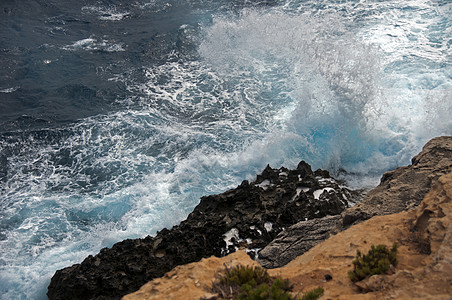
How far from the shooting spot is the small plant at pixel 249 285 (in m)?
4.39

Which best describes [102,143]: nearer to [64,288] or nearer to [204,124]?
[204,124]

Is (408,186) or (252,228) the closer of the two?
(408,186)

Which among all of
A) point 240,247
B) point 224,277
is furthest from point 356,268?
point 240,247

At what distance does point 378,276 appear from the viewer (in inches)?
173

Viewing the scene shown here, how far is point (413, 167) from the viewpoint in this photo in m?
8.21

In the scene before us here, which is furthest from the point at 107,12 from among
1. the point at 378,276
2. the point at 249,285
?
the point at 378,276

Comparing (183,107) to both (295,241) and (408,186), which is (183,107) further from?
(408,186)

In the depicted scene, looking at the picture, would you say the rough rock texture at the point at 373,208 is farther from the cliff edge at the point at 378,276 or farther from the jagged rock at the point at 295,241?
the cliff edge at the point at 378,276

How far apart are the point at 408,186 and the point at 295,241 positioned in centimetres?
261

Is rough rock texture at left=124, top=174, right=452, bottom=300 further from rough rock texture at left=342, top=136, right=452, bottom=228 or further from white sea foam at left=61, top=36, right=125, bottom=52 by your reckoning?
white sea foam at left=61, top=36, right=125, bottom=52

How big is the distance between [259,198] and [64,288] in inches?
193

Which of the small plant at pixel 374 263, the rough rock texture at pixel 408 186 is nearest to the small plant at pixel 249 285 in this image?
the small plant at pixel 374 263

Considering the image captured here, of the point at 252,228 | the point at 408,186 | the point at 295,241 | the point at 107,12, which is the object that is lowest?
the point at 252,228

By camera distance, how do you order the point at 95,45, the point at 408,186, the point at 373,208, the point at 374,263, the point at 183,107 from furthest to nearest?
the point at 95,45 < the point at 183,107 < the point at 408,186 < the point at 373,208 < the point at 374,263
